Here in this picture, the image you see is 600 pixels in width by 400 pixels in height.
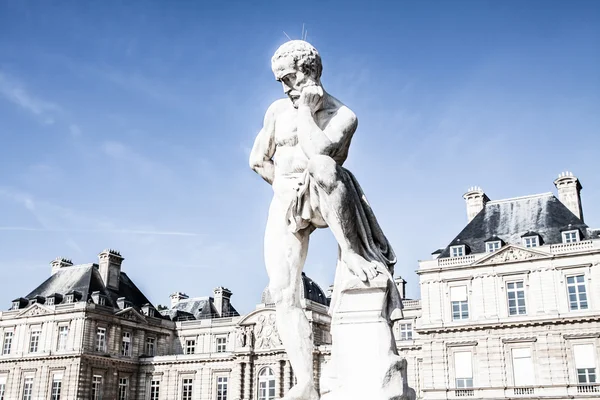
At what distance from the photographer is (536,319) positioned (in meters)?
29.0

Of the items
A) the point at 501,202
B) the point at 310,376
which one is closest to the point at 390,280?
the point at 310,376

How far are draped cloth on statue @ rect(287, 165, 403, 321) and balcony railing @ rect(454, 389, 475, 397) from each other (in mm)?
26853

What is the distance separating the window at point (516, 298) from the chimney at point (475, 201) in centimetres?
518

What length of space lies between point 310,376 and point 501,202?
31.1 meters

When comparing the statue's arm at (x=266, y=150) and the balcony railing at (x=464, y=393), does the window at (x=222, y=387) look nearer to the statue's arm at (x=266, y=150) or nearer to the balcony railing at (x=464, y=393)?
the balcony railing at (x=464, y=393)

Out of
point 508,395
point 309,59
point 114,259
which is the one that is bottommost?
point 508,395

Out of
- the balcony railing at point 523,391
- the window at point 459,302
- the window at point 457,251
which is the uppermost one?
the window at point 457,251

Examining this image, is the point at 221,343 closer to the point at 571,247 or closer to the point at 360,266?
the point at 571,247

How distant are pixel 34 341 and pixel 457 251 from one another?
93.1ft

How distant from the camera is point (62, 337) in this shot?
42.6m

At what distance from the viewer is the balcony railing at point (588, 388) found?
26.9 m

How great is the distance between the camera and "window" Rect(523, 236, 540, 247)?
30.2 meters

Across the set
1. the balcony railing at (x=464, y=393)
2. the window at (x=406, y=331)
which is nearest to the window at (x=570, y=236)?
the balcony railing at (x=464, y=393)

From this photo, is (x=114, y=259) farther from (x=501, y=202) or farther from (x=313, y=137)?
(x=313, y=137)
